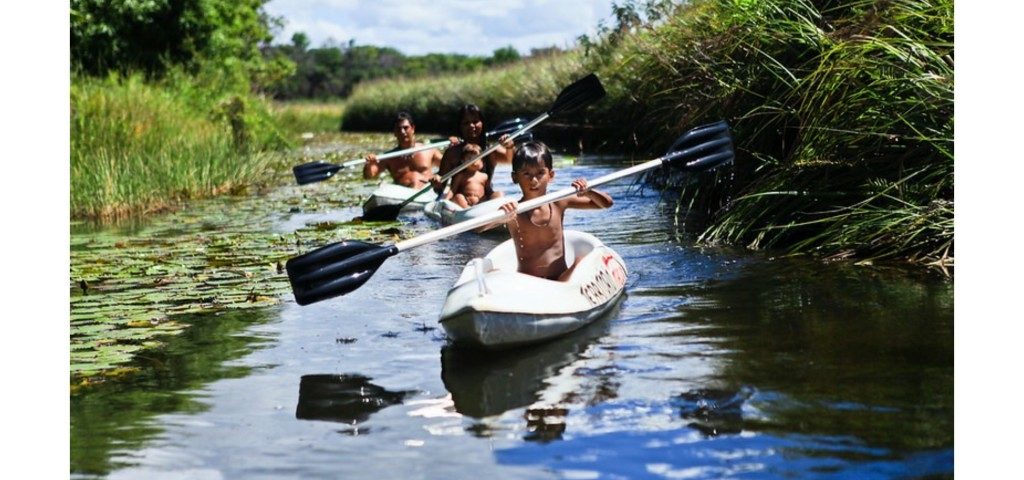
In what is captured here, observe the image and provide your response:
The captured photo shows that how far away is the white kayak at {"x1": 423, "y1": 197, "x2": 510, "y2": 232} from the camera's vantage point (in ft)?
35.2

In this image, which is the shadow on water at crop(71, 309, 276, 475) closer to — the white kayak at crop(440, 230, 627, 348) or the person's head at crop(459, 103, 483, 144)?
the white kayak at crop(440, 230, 627, 348)

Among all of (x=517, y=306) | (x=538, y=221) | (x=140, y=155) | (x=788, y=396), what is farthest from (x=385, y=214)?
(x=788, y=396)

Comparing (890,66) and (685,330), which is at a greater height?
(890,66)

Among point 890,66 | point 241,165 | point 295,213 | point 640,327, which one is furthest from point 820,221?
point 241,165

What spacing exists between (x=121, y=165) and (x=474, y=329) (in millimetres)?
9250

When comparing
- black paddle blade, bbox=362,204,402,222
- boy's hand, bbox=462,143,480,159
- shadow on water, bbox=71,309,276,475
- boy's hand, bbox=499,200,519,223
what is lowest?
shadow on water, bbox=71,309,276,475

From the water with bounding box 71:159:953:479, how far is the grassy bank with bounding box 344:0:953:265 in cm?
55

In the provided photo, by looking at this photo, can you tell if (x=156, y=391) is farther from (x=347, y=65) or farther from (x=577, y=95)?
(x=347, y=65)

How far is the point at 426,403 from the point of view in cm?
538

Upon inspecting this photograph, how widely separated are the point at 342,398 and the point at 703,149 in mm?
3309

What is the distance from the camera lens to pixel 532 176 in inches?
277

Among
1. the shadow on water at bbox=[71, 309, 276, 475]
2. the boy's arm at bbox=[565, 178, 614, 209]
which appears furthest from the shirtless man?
the shadow on water at bbox=[71, 309, 276, 475]

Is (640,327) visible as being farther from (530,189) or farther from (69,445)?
(69,445)
